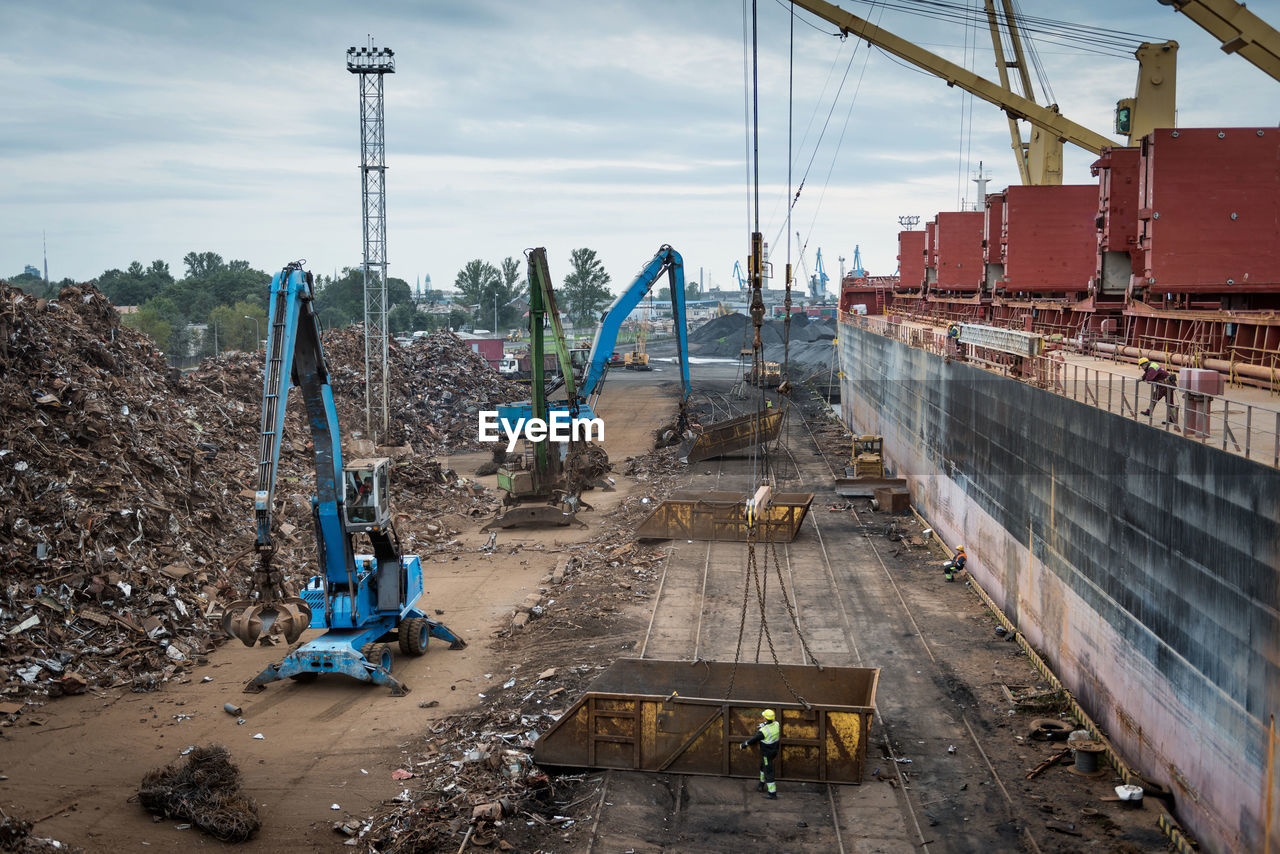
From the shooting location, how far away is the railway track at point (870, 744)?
42.2 feet

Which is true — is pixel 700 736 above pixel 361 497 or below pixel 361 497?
below

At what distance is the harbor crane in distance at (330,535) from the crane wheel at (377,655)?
18 millimetres

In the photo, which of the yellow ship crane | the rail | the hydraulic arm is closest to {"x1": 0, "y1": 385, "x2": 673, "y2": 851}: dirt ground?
the rail

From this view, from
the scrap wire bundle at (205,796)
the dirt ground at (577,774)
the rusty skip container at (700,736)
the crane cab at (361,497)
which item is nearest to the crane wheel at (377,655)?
the dirt ground at (577,774)

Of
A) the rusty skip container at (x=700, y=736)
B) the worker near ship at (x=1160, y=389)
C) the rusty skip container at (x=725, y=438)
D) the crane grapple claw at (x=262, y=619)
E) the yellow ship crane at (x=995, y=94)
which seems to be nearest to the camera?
the worker near ship at (x=1160, y=389)

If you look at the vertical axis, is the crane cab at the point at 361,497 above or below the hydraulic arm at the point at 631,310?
below

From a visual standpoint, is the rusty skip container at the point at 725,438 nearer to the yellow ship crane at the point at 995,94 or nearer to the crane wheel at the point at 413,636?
the yellow ship crane at the point at 995,94

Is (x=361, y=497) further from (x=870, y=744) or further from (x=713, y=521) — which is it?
(x=713, y=521)

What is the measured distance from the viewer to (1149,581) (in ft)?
44.8

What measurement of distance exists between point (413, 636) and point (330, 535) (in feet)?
10.2

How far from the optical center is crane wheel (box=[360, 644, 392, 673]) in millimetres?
18312

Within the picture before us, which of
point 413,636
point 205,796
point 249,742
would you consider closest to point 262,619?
point 249,742

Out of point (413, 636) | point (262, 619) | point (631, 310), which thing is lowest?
point (413, 636)

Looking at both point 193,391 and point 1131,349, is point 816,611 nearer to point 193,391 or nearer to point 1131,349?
point 1131,349
